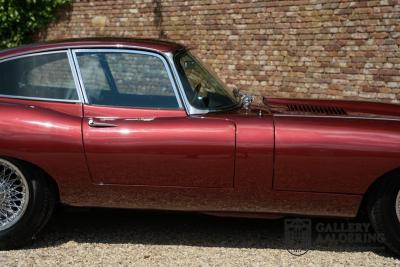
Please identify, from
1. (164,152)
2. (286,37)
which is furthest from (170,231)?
(286,37)

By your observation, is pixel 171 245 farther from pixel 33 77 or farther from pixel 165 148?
pixel 33 77

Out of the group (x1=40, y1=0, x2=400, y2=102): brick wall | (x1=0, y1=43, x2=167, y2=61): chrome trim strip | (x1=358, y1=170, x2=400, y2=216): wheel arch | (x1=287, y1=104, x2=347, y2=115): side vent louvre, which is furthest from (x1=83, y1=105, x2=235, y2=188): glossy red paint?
(x1=40, y1=0, x2=400, y2=102): brick wall

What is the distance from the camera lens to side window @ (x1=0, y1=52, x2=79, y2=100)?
138 inches

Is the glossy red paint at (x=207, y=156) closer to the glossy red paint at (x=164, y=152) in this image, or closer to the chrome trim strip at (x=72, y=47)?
the glossy red paint at (x=164, y=152)

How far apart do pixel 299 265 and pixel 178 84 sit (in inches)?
56.8

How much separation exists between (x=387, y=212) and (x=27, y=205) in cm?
240

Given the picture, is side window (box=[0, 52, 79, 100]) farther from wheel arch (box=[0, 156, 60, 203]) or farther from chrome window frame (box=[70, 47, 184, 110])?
wheel arch (box=[0, 156, 60, 203])

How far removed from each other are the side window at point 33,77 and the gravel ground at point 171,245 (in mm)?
1050

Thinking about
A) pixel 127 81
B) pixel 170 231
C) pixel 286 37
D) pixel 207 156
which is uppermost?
pixel 127 81

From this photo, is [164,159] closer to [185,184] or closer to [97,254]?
[185,184]

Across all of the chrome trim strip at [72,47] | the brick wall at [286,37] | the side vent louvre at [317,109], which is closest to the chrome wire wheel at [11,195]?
the chrome trim strip at [72,47]

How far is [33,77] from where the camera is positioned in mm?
3574

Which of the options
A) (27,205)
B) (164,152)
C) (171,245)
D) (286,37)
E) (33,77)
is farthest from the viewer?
(286,37)

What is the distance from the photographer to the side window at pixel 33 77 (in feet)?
11.5
